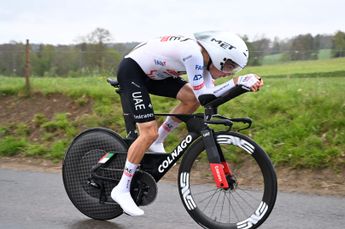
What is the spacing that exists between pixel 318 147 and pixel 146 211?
2917mm

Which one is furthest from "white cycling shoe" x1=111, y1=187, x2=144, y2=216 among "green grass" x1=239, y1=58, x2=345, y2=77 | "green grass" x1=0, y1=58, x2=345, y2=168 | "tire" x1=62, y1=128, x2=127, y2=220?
"green grass" x1=239, y1=58, x2=345, y2=77

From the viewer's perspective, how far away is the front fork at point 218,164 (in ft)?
15.4

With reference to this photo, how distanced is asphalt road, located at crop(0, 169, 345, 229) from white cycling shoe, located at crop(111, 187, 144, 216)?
25cm

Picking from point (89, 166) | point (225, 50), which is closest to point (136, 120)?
point (89, 166)

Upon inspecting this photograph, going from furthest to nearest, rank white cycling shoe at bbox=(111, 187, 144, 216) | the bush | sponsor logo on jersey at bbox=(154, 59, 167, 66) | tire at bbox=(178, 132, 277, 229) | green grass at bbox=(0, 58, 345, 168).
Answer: the bush < green grass at bbox=(0, 58, 345, 168) < white cycling shoe at bbox=(111, 187, 144, 216) < sponsor logo on jersey at bbox=(154, 59, 167, 66) < tire at bbox=(178, 132, 277, 229)

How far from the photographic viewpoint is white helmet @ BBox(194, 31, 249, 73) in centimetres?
460

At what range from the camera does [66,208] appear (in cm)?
583

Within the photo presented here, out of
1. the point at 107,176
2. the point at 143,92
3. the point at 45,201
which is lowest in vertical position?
the point at 45,201

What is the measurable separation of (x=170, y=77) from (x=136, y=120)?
557 mm

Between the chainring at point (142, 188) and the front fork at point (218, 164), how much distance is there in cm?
65

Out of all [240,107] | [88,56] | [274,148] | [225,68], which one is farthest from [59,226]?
[88,56]

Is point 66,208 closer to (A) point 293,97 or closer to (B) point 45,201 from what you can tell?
(B) point 45,201

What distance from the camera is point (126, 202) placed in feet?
16.5

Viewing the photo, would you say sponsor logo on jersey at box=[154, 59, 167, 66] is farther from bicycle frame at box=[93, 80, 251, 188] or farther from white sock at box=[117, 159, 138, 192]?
white sock at box=[117, 159, 138, 192]
